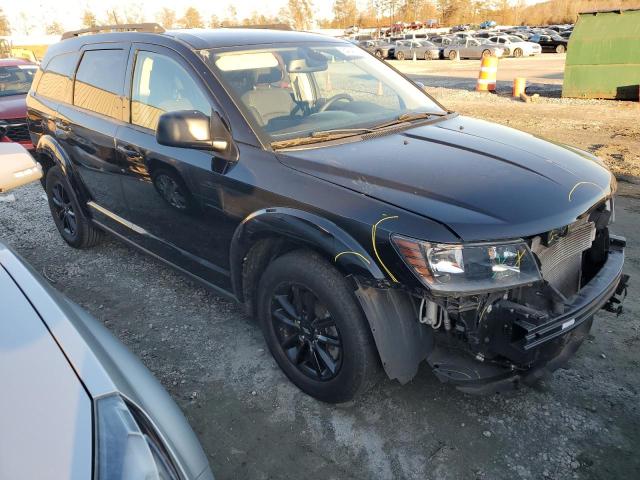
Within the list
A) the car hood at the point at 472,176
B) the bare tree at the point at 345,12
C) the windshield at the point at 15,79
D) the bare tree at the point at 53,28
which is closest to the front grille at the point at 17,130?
the windshield at the point at 15,79

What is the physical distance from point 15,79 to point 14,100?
1282 millimetres

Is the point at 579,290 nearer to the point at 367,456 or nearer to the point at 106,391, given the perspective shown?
the point at 367,456

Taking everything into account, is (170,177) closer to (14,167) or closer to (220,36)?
(14,167)

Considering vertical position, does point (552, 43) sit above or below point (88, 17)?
below

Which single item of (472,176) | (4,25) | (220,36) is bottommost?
(472,176)

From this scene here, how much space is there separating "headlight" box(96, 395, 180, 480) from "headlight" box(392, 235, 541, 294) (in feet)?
3.76

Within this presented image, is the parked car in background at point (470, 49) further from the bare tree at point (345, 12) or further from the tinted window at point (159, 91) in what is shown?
the bare tree at point (345, 12)

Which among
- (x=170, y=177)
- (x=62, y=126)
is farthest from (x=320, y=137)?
(x=62, y=126)

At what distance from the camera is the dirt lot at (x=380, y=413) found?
7.79 feet

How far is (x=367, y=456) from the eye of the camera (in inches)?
95.7

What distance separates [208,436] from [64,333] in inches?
49.5

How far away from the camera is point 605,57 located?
12.0 metres

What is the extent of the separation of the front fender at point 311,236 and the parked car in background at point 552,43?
119ft

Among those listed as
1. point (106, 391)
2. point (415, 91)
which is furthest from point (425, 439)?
point (415, 91)
